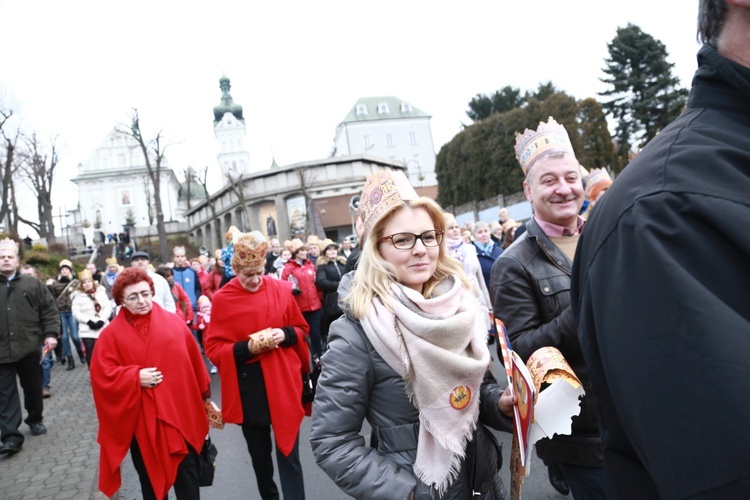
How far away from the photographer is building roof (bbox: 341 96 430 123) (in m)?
102

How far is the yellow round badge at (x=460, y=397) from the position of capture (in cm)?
241

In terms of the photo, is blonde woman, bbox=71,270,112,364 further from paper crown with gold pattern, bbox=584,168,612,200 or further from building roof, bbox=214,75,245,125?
building roof, bbox=214,75,245,125

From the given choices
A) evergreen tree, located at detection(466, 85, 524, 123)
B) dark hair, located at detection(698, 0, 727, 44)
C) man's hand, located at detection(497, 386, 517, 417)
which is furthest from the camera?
evergreen tree, located at detection(466, 85, 524, 123)

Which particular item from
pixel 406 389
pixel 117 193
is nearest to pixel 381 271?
pixel 406 389

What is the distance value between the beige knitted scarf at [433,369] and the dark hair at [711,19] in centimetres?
149

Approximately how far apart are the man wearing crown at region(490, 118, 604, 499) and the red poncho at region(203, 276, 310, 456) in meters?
2.19

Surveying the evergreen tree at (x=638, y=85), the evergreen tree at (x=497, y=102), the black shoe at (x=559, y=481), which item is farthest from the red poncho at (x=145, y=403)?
the evergreen tree at (x=497, y=102)

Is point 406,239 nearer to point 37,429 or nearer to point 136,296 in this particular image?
point 136,296

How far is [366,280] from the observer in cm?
262

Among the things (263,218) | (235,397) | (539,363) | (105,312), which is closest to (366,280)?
(539,363)

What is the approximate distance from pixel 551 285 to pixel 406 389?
3.24ft

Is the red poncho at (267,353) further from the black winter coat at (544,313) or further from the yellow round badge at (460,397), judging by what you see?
the yellow round badge at (460,397)

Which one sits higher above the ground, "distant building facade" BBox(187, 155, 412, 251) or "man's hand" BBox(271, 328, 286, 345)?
"distant building facade" BBox(187, 155, 412, 251)

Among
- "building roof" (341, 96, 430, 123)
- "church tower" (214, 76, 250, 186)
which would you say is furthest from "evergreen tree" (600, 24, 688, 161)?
"church tower" (214, 76, 250, 186)
